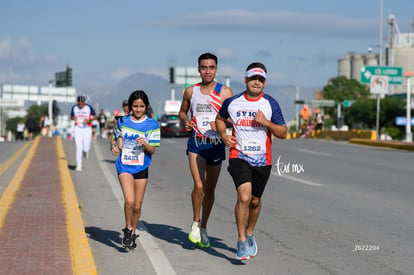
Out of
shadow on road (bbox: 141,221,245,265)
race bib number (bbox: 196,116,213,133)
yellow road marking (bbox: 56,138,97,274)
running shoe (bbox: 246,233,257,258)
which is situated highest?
race bib number (bbox: 196,116,213,133)

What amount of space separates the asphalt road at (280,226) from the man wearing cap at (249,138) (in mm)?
494

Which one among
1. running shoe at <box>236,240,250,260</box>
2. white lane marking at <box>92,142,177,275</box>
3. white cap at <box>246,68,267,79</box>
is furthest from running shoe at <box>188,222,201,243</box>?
white cap at <box>246,68,267,79</box>

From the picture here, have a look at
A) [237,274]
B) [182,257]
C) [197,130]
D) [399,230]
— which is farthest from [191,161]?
[399,230]

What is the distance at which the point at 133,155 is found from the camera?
25.4 ft

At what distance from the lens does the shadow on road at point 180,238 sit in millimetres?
7768

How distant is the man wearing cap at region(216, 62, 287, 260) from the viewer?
7.00 metres

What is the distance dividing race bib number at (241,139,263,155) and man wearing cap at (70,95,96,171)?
11.1 meters

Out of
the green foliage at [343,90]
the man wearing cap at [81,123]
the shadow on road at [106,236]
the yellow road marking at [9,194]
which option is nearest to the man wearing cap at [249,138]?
the shadow on road at [106,236]

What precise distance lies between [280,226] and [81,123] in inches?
380

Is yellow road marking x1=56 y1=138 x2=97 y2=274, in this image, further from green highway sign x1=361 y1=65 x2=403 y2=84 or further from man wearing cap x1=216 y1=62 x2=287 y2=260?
green highway sign x1=361 y1=65 x2=403 y2=84

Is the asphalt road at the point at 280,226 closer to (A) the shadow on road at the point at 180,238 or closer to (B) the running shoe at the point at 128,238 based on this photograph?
(A) the shadow on road at the point at 180,238

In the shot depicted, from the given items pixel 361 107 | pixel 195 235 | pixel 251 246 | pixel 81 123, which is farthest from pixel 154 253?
pixel 361 107

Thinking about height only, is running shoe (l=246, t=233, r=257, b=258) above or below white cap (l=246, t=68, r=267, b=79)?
below

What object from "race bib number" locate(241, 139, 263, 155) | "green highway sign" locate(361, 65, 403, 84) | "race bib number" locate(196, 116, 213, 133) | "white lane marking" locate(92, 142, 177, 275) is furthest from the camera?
"green highway sign" locate(361, 65, 403, 84)
